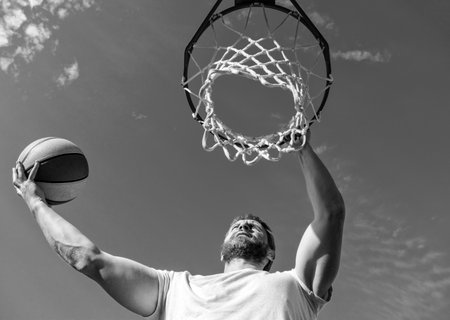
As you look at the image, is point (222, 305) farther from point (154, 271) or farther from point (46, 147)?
point (46, 147)

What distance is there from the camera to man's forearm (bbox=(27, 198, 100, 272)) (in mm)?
3008

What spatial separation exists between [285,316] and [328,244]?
21.2 inches

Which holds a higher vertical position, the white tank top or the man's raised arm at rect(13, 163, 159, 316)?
the man's raised arm at rect(13, 163, 159, 316)

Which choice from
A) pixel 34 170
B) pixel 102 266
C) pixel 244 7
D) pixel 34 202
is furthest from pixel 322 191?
pixel 244 7

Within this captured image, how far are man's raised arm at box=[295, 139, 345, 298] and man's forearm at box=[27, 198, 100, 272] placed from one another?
4.37 feet

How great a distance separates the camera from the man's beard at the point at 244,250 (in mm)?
3727

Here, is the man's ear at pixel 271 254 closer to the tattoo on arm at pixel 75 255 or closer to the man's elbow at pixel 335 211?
the man's elbow at pixel 335 211

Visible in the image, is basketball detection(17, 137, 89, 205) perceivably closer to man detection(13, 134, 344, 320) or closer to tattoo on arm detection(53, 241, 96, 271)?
man detection(13, 134, 344, 320)

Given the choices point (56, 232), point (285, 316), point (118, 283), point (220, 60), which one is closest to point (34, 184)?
point (56, 232)

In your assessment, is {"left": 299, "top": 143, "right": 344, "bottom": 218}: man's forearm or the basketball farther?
the basketball

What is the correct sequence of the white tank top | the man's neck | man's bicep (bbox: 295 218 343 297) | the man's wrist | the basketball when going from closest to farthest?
the white tank top → man's bicep (bbox: 295 218 343 297) → the man's wrist → the man's neck → the basketball

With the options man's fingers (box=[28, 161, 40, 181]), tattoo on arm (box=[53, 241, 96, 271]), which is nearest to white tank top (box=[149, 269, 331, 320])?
tattoo on arm (box=[53, 241, 96, 271])

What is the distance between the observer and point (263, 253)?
379cm

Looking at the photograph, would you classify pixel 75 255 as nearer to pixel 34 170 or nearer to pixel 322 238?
pixel 34 170
